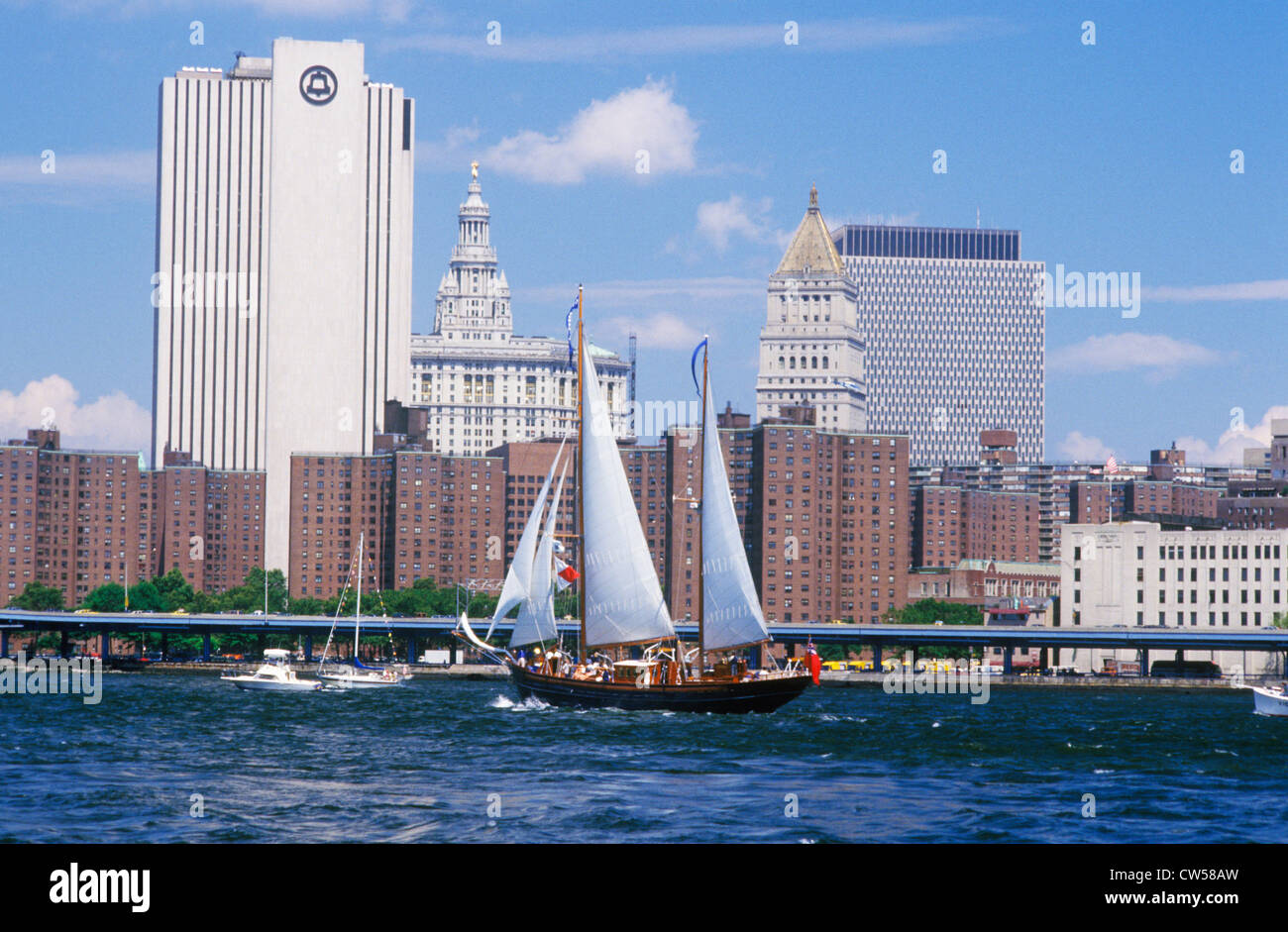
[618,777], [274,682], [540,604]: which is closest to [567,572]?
[540,604]

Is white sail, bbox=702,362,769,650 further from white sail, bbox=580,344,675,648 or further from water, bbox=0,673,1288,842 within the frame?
water, bbox=0,673,1288,842

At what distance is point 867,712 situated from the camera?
107000mm

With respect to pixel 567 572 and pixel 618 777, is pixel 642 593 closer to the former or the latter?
pixel 567 572

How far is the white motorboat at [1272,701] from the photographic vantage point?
102812 millimetres

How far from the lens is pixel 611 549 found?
278 ft

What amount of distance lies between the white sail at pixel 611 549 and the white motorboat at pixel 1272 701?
40.4 metres

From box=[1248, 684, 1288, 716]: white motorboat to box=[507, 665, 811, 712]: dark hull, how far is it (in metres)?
31.0

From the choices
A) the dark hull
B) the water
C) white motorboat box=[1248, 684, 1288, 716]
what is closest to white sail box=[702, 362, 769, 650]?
the dark hull

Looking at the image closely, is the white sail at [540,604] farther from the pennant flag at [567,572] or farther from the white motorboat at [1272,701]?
the white motorboat at [1272,701]

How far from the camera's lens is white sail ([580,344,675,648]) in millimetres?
84812

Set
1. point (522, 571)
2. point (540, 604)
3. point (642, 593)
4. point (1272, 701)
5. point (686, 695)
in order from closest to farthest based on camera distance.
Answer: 1. point (642, 593)
2. point (686, 695)
3. point (540, 604)
4. point (522, 571)
5. point (1272, 701)

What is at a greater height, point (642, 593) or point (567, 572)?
point (567, 572)

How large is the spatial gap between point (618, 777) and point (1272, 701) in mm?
63975
